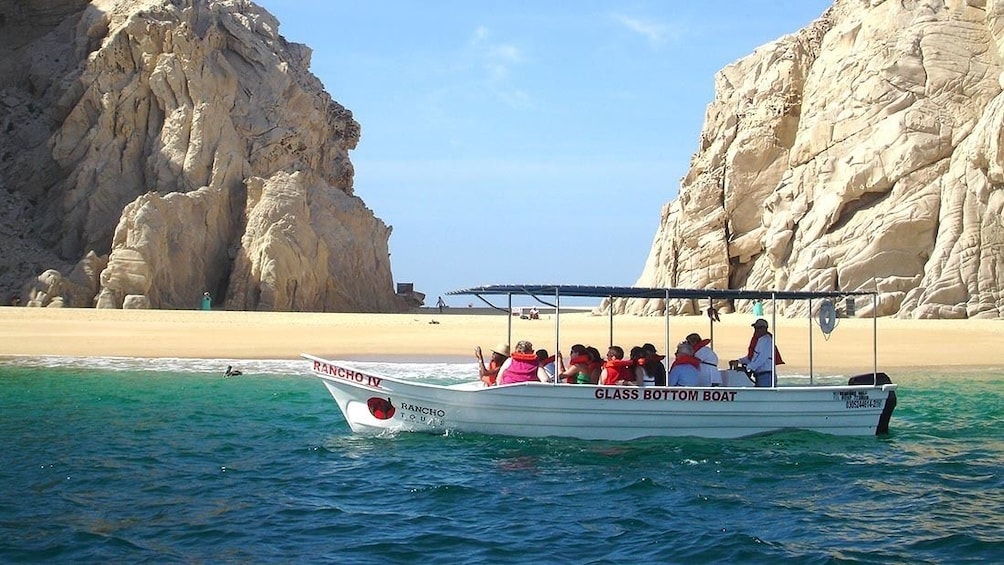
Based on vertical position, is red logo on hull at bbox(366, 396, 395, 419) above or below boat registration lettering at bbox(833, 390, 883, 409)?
below

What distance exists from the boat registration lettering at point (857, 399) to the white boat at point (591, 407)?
0.02 m

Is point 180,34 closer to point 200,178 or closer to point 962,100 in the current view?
point 200,178

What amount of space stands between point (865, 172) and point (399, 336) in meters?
20.2

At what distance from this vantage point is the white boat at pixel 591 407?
14633mm

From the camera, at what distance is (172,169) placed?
4300 centimetres

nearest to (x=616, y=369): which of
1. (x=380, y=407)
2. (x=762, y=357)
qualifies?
(x=762, y=357)

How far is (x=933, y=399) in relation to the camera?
65.9 ft

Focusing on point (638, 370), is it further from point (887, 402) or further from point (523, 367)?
point (887, 402)

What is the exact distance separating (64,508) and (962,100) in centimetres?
3784

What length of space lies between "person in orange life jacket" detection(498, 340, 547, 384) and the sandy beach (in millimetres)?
11844

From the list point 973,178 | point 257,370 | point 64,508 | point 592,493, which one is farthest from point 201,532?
point 973,178

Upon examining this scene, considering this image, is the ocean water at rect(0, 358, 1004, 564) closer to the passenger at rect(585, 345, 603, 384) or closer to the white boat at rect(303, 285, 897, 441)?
the white boat at rect(303, 285, 897, 441)

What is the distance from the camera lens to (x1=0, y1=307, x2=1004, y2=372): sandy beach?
27.2m

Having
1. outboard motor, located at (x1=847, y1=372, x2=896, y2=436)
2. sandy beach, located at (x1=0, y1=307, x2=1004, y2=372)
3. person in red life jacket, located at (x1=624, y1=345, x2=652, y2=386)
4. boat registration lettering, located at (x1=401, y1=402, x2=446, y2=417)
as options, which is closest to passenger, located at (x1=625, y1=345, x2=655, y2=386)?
person in red life jacket, located at (x1=624, y1=345, x2=652, y2=386)
